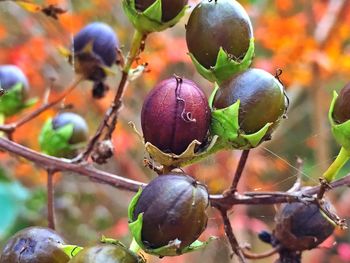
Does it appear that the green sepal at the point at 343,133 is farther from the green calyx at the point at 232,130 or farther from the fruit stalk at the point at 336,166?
the green calyx at the point at 232,130

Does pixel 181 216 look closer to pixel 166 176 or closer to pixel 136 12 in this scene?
pixel 166 176

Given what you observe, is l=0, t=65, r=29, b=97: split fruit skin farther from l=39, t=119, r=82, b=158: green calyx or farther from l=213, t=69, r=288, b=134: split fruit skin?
l=213, t=69, r=288, b=134: split fruit skin

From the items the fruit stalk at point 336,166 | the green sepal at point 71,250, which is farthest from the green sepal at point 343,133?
the green sepal at point 71,250

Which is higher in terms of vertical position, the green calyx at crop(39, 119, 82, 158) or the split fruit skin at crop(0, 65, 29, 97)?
the split fruit skin at crop(0, 65, 29, 97)

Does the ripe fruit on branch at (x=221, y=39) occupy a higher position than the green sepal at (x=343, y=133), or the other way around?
the ripe fruit on branch at (x=221, y=39)

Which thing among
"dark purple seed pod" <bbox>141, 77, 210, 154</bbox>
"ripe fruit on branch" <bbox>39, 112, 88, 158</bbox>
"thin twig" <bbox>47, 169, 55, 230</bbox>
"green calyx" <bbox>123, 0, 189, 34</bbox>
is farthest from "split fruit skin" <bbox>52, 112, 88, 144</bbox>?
"dark purple seed pod" <bbox>141, 77, 210, 154</bbox>

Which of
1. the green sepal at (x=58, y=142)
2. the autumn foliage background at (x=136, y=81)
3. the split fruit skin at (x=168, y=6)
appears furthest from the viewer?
the autumn foliage background at (x=136, y=81)

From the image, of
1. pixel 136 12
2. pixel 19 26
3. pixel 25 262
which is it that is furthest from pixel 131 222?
pixel 19 26

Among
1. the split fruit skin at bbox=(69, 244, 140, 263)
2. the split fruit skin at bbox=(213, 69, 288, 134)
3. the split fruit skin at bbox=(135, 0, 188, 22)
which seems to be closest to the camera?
the split fruit skin at bbox=(69, 244, 140, 263)
